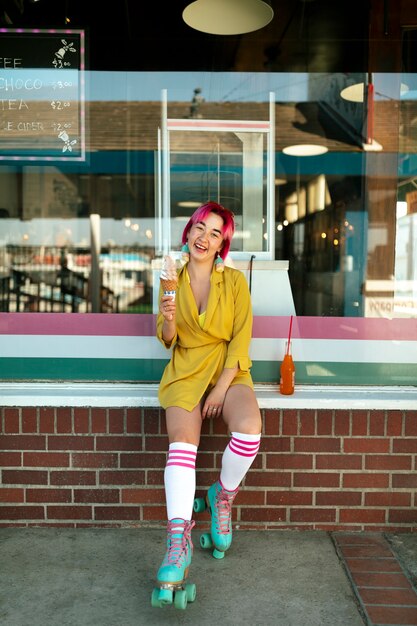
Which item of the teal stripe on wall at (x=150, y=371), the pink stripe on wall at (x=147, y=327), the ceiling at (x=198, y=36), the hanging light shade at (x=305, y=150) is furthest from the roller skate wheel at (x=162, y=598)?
the hanging light shade at (x=305, y=150)

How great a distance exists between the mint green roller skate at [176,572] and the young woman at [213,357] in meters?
0.30

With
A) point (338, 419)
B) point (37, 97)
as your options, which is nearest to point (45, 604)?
point (338, 419)

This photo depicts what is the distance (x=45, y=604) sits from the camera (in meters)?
2.52

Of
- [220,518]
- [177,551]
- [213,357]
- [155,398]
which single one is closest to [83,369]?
[155,398]

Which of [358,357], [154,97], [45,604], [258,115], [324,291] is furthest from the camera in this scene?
[154,97]

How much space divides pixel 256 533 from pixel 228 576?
0.48 metres

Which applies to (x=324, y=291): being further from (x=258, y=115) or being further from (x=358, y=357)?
(x=258, y=115)

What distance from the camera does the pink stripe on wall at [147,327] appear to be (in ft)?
11.7

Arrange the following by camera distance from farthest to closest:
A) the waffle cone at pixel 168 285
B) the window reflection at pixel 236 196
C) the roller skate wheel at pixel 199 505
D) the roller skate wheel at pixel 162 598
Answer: the window reflection at pixel 236 196
the roller skate wheel at pixel 199 505
the waffle cone at pixel 168 285
the roller skate wheel at pixel 162 598

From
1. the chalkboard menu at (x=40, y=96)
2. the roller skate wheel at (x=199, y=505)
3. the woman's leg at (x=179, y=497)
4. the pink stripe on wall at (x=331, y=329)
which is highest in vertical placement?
the chalkboard menu at (x=40, y=96)

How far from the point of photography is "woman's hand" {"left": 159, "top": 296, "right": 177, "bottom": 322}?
110 inches

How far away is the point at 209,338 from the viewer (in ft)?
9.88

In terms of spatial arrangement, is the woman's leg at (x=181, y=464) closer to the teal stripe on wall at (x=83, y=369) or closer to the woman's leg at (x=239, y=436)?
the woman's leg at (x=239, y=436)

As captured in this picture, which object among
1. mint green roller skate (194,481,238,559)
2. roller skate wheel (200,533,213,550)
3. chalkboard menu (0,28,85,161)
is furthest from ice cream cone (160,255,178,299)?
chalkboard menu (0,28,85,161)
